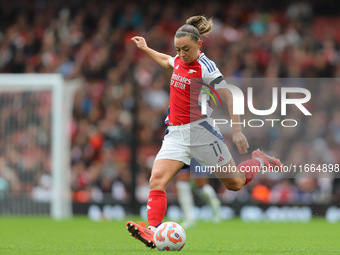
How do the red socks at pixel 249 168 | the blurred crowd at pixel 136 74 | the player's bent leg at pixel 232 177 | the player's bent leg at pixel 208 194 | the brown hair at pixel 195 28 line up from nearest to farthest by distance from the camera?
the brown hair at pixel 195 28
the player's bent leg at pixel 232 177
the red socks at pixel 249 168
the player's bent leg at pixel 208 194
the blurred crowd at pixel 136 74

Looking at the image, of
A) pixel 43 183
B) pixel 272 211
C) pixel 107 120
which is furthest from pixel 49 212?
pixel 272 211

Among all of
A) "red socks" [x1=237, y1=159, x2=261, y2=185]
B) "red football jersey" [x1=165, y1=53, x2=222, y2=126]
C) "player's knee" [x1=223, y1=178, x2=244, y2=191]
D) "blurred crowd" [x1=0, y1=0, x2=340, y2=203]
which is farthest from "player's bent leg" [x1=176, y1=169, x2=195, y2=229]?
"red football jersey" [x1=165, y1=53, x2=222, y2=126]

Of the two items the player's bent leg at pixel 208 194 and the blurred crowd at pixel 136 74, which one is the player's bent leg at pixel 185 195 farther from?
the blurred crowd at pixel 136 74

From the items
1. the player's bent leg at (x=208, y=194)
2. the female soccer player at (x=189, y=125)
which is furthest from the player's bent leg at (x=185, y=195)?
the female soccer player at (x=189, y=125)

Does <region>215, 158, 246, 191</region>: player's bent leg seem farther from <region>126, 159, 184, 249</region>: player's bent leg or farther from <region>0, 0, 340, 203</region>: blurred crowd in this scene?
<region>0, 0, 340, 203</region>: blurred crowd

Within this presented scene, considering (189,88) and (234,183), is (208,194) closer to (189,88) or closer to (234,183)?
(234,183)

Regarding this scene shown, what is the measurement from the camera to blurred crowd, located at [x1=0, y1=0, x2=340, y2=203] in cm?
1124

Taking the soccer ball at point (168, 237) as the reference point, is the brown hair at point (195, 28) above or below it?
above

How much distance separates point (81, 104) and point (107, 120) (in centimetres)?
95

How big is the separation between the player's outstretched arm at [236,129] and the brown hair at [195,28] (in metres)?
0.55

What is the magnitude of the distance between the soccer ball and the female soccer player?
→ 221 millimetres

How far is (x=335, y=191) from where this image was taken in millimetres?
11227

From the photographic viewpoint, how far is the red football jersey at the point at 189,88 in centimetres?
504

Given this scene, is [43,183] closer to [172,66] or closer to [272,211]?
[272,211]
